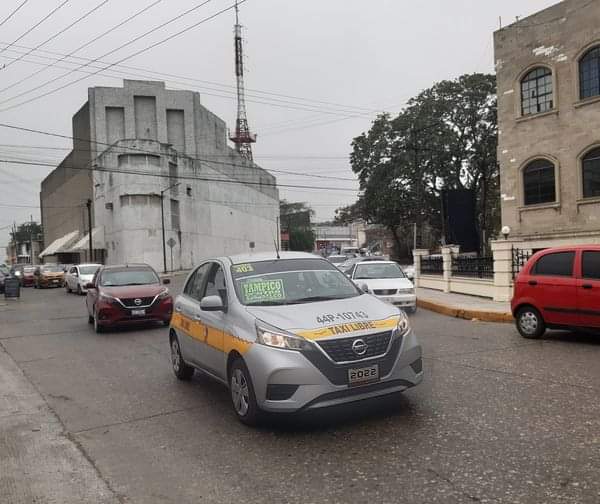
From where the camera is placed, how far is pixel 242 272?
6684 mm

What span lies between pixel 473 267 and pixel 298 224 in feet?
359

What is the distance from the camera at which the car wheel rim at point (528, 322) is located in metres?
10.1

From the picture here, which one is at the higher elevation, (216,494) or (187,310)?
(187,310)

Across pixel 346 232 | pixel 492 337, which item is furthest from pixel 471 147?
pixel 346 232

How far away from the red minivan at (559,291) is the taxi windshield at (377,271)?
6.10 meters

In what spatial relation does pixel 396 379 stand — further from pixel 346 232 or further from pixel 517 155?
pixel 346 232

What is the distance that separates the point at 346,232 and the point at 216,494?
15243 centimetres

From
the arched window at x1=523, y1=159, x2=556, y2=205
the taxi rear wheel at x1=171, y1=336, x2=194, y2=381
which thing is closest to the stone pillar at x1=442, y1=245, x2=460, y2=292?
the arched window at x1=523, y1=159, x2=556, y2=205

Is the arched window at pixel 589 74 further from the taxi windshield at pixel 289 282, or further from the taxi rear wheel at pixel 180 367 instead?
the taxi rear wheel at pixel 180 367

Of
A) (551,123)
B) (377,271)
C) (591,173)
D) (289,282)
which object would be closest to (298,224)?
(551,123)

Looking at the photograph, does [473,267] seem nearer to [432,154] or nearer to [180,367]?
[180,367]

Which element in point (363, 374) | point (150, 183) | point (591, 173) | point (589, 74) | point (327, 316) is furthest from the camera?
point (150, 183)

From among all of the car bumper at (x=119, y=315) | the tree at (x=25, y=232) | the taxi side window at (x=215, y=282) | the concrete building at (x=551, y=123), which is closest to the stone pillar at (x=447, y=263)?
the concrete building at (x=551, y=123)

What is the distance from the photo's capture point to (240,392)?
222 inches
